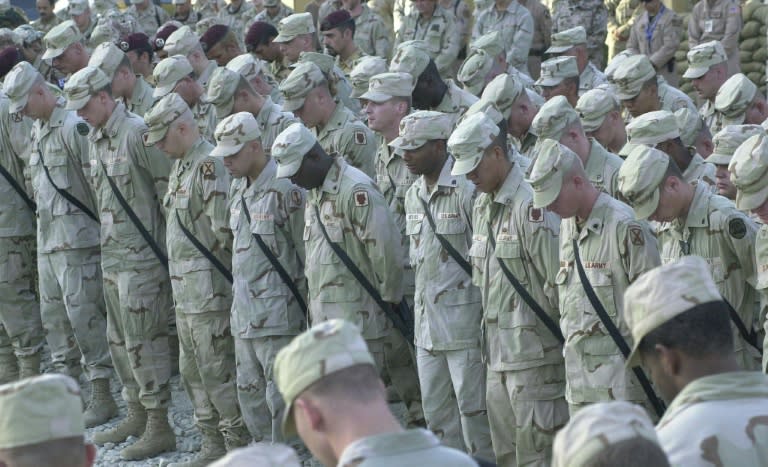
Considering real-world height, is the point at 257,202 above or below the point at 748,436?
below

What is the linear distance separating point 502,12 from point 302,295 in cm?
606

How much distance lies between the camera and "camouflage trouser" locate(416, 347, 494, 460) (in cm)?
727

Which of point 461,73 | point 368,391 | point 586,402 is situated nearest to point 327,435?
point 368,391

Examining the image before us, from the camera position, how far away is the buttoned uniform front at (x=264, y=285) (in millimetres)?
7898

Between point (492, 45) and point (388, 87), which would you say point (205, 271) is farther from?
point (492, 45)

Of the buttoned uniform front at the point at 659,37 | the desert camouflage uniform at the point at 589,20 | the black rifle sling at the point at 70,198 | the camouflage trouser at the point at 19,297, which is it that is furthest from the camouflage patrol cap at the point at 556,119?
the desert camouflage uniform at the point at 589,20

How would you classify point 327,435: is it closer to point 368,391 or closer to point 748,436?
point 368,391

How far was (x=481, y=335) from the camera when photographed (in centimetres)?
716

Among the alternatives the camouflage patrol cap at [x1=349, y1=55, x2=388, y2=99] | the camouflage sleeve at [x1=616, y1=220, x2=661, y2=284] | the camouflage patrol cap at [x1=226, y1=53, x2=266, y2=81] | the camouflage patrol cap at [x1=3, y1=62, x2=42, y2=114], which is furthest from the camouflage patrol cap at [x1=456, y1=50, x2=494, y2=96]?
the camouflage sleeve at [x1=616, y1=220, x2=661, y2=284]

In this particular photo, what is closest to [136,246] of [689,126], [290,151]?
[290,151]

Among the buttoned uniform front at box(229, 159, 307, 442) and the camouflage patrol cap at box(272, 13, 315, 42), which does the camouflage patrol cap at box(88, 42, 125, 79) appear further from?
the buttoned uniform front at box(229, 159, 307, 442)

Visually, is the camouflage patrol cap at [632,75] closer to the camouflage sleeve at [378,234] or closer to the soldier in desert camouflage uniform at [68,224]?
the camouflage sleeve at [378,234]

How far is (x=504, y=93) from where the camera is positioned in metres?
8.71

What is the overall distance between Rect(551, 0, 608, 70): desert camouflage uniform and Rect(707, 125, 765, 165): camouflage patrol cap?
7.61 metres
